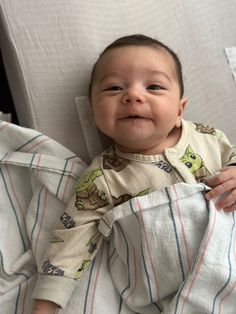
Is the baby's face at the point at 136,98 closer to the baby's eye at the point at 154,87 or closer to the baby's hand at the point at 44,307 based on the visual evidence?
the baby's eye at the point at 154,87

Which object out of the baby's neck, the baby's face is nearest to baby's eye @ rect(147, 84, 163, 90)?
the baby's face

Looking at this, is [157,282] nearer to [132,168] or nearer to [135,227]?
[135,227]

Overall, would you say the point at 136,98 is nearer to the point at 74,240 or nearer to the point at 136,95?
the point at 136,95

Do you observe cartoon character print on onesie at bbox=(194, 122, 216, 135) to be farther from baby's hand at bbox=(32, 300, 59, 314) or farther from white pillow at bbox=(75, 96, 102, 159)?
baby's hand at bbox=(32, 300, 59, 314)

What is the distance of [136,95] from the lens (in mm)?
892

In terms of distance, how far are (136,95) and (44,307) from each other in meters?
0.46

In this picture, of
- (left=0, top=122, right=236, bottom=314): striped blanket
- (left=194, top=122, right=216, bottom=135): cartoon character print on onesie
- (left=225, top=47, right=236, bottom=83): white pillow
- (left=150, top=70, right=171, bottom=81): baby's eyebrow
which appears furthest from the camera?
(left=225, top=47, right=236, bottom=83): white pillow

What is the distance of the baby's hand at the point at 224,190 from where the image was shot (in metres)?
0.87

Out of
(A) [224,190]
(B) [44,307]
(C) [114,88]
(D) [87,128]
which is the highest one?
(C) [114,88]

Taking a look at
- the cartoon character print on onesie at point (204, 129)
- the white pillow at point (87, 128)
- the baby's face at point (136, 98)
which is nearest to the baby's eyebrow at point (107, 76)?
the baby's face at point (136, 98)

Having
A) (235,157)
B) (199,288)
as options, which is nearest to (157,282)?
(199,288)

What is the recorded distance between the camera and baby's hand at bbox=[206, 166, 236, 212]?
867mm

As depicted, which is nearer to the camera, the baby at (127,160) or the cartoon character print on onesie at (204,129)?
the baby at (127,160)

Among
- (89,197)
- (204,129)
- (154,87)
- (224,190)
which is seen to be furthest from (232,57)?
(89,197)
